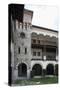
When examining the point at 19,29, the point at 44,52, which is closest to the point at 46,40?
the point at 44,52

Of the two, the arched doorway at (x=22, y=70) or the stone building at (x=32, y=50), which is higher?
the stone building at (x=32, y=50)

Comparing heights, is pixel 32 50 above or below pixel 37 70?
above

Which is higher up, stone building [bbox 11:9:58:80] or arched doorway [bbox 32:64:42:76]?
stone building [bbox 11:9:58:80]

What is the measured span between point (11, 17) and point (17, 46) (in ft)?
0.73

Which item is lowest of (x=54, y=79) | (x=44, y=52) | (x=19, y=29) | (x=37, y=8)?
(x=54, y=79)

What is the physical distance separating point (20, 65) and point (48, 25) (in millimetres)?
391

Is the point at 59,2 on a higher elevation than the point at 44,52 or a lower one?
higher

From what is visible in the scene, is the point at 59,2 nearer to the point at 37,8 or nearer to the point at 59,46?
the point at 37,8

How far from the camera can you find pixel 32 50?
7.24ft

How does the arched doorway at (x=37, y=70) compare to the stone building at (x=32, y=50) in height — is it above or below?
below

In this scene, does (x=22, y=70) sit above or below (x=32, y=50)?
below

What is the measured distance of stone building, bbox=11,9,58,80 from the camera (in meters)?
2.17

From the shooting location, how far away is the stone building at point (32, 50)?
217 centimetres

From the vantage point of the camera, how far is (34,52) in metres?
2.21
